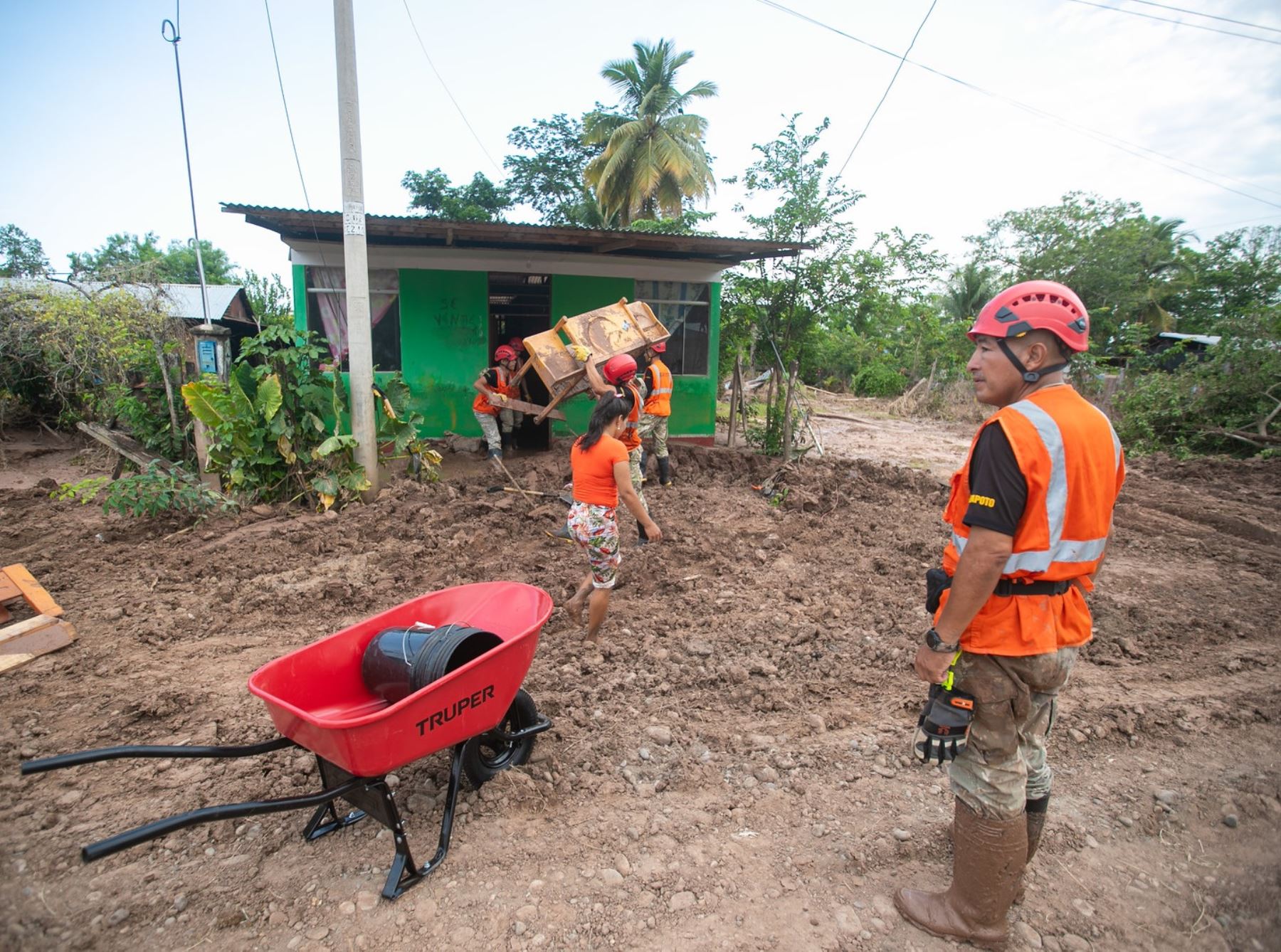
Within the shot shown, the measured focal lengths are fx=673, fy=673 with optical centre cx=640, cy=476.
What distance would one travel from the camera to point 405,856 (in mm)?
2242

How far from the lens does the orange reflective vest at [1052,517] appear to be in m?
1.80

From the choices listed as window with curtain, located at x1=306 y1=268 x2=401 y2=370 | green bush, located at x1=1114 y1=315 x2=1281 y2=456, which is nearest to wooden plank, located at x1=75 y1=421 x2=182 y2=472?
window with curtain, located at x1=306 y1=268 x2=401 y2=370

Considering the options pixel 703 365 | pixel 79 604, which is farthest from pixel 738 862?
pixel 703 365

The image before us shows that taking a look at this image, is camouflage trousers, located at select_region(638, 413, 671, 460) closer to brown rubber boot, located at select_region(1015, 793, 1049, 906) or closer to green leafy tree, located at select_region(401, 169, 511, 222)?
brown rubber boot, located at select_region(1015, 793, 1049, 906)

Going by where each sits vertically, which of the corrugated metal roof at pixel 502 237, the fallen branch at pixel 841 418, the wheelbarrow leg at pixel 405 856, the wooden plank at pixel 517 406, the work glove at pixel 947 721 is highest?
the corrugated metal roof at pixel 502 237

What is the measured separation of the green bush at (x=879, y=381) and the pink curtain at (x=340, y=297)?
17.2 metres

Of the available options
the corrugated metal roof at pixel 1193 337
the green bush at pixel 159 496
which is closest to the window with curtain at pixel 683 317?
the green bush at pixel 159 496

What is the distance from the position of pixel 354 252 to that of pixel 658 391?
341 cm

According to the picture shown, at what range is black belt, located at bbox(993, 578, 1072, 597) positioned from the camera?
190cm

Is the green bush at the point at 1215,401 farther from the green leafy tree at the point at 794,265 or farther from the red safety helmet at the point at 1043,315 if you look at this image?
the red safety helmet at the point at 1043,315

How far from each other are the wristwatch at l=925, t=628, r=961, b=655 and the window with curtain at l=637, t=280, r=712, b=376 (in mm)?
9087

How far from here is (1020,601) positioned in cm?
191

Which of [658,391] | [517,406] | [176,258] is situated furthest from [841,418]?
[176,258]

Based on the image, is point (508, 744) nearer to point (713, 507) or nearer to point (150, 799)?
point (150, 799)
